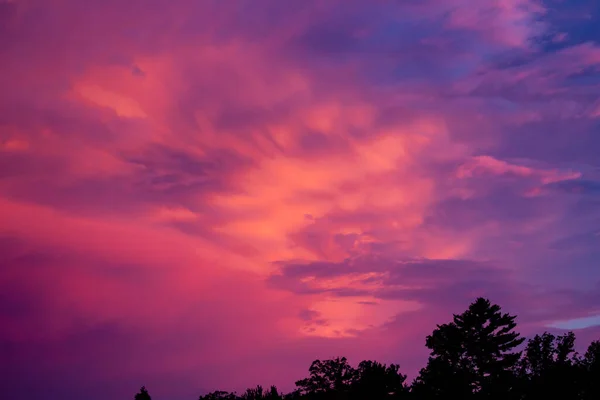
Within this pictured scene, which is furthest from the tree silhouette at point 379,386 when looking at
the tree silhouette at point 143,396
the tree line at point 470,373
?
the tree silhouette at point 143,396

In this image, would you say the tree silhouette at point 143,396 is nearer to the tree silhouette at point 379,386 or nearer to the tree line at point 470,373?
the tree line at point 470,373

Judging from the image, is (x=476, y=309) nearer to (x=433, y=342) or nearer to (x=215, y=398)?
(x=433, y=342)

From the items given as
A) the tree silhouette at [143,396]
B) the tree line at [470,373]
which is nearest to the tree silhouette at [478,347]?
the tree line at [470,373]

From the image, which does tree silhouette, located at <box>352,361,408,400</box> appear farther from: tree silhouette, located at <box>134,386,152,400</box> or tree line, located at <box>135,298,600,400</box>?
tree silhouette, located at <box>134,386,152,400</box>

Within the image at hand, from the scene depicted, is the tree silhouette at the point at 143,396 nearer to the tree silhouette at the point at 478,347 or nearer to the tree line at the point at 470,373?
the tree line at the point at 470,373

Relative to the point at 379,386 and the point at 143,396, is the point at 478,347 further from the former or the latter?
the point at 143,396

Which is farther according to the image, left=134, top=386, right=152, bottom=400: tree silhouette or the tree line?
left=134, top=386, right=152, bottom=400: tree silhouette

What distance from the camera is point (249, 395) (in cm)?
10731

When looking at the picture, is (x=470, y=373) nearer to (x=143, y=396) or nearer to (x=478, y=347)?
(x=478, y=347)

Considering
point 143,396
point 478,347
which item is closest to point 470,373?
point 478,347

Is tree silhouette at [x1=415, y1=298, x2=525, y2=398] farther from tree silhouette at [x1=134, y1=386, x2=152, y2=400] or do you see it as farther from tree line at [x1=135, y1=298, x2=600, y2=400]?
tree silhouette at [x1=134, y1=386, x2=152, y2=400]

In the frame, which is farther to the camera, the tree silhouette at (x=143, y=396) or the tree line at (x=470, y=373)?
the tree silhouette at (x=143, y=396)

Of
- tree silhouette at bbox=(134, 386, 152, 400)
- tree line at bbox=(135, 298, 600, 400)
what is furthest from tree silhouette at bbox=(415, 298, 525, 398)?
tree silhouette at bbox=(134, 386, 152, 400)

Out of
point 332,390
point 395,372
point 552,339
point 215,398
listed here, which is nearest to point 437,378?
point 395,372
